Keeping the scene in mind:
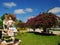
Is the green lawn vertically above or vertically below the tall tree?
below

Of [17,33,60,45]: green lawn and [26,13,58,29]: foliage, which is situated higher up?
[26,13,58,29]: foliage

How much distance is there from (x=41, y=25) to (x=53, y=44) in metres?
7.69

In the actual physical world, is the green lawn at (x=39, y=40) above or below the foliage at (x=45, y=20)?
below

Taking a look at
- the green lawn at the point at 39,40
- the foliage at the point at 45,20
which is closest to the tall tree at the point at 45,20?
the foliage at the point at 45,20

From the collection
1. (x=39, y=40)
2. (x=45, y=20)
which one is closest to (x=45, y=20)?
(x=45, y=20)

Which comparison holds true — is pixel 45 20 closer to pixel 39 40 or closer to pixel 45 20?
pixel 45 20

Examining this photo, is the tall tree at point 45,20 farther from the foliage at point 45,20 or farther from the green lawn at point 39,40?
the green lawn at point 39,40

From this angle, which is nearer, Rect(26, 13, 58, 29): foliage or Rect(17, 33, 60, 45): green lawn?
Rect(17, 33, 60, 45): green lawn

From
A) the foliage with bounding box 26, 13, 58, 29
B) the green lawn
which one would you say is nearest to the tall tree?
the foliage with bounding box 26, 13, 58, 29

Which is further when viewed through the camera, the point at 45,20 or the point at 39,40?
the point at 45,20

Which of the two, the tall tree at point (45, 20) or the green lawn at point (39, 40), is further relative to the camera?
the tall tree at point (45, 20)

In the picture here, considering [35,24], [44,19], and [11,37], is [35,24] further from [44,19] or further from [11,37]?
[11,37]

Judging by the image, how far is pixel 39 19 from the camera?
59.7 feet

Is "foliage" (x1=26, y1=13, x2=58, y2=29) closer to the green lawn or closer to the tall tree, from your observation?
the tall tree
